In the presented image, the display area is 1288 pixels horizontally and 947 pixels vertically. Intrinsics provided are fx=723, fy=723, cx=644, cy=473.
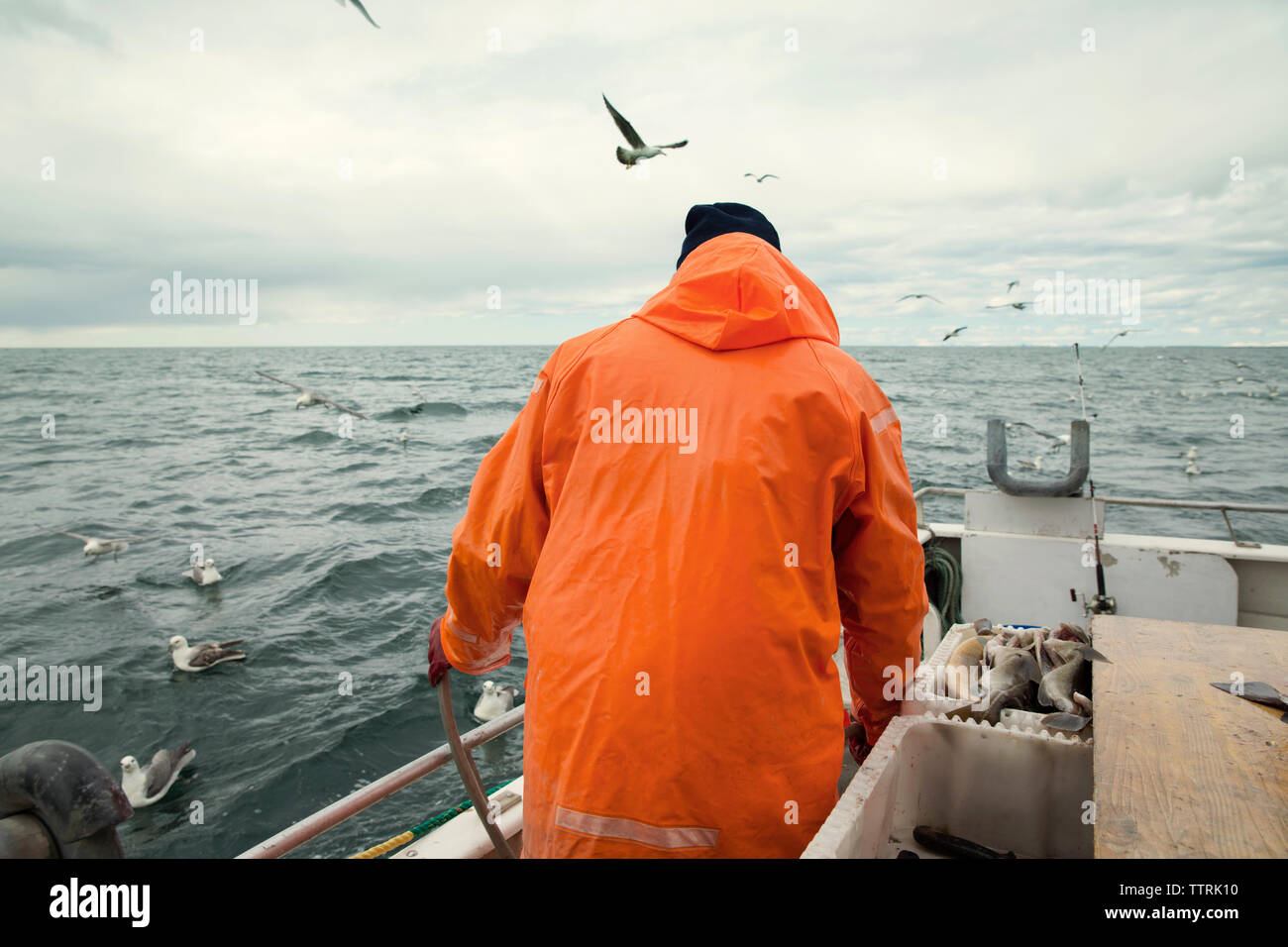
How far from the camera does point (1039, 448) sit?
25.6 meters

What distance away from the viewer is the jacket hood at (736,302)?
1624mm

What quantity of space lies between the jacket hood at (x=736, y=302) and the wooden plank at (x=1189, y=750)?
119cm

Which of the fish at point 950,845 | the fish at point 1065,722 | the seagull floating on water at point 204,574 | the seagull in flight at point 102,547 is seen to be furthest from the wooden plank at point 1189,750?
the seagull in flight at point 102,547

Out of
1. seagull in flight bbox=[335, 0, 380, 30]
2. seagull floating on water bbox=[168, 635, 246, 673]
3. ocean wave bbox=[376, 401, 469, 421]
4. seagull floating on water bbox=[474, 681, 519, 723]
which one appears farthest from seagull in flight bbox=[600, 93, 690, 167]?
ocean wave bbox=[376, 401, 469, 421]

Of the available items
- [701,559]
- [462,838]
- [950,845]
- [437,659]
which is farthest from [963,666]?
[462,838]

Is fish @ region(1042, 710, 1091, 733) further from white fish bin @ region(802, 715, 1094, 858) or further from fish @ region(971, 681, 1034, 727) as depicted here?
fish @ region(971, 681, 1034, 727)

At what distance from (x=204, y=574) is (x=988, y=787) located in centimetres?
1155

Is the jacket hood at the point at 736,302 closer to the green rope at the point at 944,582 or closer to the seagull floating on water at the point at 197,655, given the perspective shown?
the green rope at the point at 944,582

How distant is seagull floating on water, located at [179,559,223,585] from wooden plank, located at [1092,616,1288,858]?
1164 cm

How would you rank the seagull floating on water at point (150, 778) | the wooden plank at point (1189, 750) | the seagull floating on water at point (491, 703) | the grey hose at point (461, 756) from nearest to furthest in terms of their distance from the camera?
the wooden plank at point (1189, 750), the grey hose at point (461, 756), the seagull floating on water at point (150, 778), the seagull floating on water at point (491, 703)

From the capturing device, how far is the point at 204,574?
10.8m

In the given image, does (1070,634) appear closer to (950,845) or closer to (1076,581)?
(950,845)

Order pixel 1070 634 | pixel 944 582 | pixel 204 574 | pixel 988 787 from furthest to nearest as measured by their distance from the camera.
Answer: pixel 204 574 < pixel 944 582 < pixel 1070 634 < pixel 988 787
